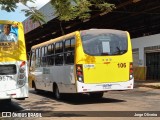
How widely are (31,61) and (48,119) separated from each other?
12.7 metres

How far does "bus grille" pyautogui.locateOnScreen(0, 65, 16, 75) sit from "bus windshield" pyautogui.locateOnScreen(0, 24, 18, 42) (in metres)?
0.90

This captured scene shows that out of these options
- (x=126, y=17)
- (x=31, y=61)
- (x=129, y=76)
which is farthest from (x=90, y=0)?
(x=126, y=17)

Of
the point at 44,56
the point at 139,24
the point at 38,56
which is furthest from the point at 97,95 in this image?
the point at 139,24

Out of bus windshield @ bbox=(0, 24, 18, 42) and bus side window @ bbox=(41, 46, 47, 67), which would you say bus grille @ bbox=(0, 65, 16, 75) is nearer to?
bus windshield @ bbox=(0, 24, 18, 42)

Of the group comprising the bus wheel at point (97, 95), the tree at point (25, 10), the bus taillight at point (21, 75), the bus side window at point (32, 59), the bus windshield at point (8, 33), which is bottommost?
the bus wheel at point (97, 95)

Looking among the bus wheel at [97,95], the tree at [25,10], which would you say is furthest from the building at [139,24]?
the tree at [25,10]

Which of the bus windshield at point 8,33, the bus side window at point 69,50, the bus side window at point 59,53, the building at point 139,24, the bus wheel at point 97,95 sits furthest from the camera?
the building at point 139,24

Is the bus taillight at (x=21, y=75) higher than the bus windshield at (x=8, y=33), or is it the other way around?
the bus windshield at (x=8, y=33)

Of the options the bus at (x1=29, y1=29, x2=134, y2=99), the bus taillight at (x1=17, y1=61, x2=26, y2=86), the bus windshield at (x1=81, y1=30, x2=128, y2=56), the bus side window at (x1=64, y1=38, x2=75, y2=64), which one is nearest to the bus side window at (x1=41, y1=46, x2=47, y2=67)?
the bus at (x1=29, y1=29, x2=134, y2=99)

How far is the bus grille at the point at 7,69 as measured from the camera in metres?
13.7

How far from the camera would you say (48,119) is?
40.2 feet

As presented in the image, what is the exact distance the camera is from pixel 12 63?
1384 cm

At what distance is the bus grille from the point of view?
13703 mm

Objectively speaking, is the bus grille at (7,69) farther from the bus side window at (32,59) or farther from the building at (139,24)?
the building at (139,24)
